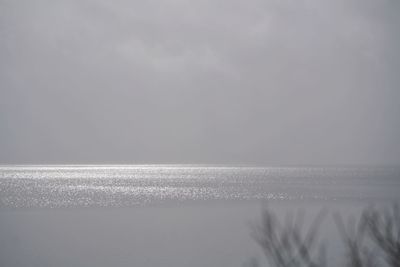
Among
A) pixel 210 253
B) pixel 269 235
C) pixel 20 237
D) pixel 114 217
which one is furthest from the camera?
pixel 114 217

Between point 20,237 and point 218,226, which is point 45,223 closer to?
point 20,237

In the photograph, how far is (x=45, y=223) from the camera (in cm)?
5950

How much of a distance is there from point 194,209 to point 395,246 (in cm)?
6946

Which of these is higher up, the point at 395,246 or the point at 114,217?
the point at 395,246

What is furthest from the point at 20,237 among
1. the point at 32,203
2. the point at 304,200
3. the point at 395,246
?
the point at 304,200

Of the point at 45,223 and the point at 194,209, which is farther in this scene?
the point at 194,209

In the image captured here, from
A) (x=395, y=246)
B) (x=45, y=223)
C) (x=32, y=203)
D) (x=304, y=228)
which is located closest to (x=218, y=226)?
(x=304, y=228)

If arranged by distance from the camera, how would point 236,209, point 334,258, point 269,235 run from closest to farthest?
point 269,235 < point 334,258 < point 236,209

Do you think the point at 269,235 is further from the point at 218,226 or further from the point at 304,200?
the point at 304,200

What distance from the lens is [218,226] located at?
2207 inches

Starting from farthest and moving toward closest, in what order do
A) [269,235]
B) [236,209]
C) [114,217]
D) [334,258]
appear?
[236,209], [114,217], [334,258], [269,235]

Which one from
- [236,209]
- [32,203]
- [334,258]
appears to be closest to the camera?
[334,258]

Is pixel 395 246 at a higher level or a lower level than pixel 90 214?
higher

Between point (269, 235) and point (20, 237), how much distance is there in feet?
150
